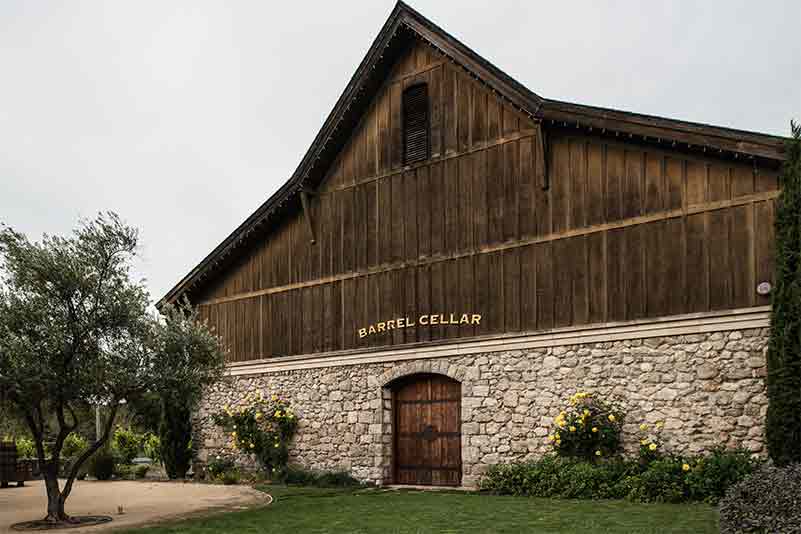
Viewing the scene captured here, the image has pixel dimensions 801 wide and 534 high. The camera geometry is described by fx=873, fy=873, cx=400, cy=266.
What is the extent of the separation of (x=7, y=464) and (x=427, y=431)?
10947 millimetres

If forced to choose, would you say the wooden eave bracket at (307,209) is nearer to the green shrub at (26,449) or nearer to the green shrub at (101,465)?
the green shrub at (101,465)

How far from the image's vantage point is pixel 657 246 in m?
16.4

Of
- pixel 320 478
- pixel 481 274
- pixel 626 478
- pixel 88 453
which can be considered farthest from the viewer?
pixel 320 478

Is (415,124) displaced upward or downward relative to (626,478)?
upward

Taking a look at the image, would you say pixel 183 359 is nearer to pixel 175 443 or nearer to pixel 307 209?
pixel 307 209

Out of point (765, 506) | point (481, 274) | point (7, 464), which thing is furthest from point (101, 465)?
point (765, 506)

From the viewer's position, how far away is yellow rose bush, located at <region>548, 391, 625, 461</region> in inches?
648

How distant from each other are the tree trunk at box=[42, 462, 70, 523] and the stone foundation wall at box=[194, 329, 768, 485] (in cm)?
807

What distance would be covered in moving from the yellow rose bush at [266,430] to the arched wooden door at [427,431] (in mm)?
3399

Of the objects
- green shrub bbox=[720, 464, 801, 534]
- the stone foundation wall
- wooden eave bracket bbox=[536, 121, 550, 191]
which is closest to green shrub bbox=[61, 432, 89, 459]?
the stone foundation wall

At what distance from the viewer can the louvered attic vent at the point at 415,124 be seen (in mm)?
20734

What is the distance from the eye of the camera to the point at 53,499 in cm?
1430

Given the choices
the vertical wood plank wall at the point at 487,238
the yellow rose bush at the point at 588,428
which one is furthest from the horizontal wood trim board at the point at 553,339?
the yellow rose bush at the point at 588,428

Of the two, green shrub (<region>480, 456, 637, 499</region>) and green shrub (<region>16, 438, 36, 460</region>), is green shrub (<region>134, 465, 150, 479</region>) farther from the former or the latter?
green shrub (<region>480, 456, 637, 499</region>)
